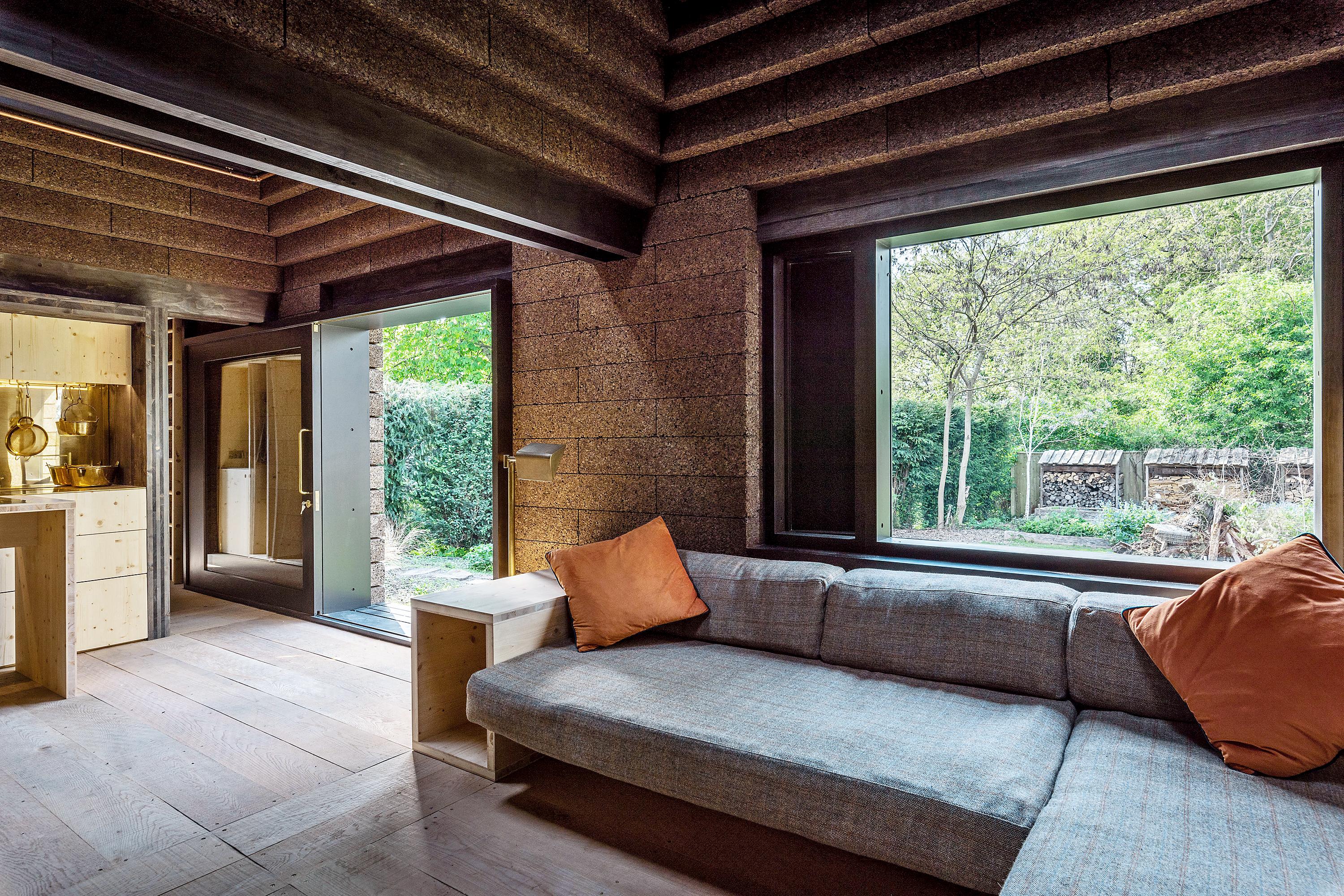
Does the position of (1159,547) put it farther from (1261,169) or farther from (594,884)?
(594,884)

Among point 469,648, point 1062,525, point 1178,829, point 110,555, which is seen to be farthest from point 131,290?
point 1178,829

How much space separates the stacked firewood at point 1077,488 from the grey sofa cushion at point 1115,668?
1.76 ft

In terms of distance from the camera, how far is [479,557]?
8.42 meters

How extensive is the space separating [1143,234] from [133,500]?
5.32 meters

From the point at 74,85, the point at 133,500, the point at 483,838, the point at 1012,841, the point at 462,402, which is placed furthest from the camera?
the point at 462,402

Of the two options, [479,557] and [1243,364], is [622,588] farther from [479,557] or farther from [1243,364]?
[479,557]

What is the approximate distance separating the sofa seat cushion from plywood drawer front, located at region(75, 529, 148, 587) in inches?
122

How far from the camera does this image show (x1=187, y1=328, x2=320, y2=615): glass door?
16.0 feet

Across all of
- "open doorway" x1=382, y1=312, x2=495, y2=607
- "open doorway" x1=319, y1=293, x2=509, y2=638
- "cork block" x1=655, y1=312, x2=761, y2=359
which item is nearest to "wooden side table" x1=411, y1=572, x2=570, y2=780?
"open doorway" x1=319, y1=293, x2=509, y2=638

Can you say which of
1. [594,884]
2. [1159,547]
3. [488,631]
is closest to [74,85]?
[488,631]

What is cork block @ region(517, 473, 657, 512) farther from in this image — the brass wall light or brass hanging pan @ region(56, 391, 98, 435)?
brass hanging pan @ region(56, 391, 98, 435)

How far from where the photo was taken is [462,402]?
8711 millimetres

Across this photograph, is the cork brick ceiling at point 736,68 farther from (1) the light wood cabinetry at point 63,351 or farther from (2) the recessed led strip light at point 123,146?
(1) the light wood cabinetry at point 63,351

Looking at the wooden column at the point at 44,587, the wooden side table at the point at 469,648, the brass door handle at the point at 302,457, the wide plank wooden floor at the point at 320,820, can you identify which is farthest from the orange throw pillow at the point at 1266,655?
the brass door handle at the point at 302,457
